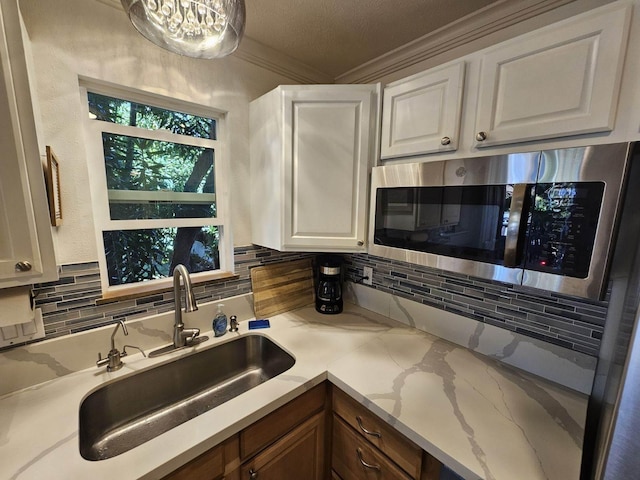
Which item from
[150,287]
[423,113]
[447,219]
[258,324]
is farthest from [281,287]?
[423,113]

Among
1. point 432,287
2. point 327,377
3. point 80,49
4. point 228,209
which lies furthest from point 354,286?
point 80,49

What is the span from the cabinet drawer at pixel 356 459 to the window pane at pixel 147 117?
4.86ft

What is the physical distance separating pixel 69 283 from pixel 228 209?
711mm

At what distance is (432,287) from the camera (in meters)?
1.38

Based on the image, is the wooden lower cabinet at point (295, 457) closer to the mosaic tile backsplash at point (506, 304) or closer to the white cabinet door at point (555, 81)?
the mosaic tile backsplash at point (506, 304)

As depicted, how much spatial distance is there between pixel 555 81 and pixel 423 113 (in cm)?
39

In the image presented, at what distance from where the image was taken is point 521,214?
745 millimetres

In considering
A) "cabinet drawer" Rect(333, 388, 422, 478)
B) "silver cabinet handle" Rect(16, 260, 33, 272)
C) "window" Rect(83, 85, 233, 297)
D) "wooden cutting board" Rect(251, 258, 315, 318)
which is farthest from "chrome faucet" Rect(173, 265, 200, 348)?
Result: "cabinet drawer" Rect(333, 388, 422, 478)

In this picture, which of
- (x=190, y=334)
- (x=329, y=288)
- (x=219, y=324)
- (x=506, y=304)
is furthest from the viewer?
(x=329, y=288)

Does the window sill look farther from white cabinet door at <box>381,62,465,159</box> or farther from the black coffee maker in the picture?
white cabinet door at <box>381,62,465,159</box>

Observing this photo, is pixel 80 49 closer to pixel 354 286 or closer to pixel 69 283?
pixel 69 283

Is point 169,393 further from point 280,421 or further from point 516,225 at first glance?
point 516,225

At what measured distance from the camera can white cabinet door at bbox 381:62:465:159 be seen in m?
0.94

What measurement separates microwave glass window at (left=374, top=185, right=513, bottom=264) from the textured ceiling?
762 millimetres
